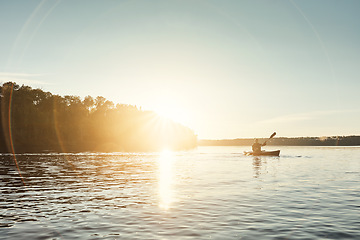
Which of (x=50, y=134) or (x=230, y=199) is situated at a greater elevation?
(x=50, y=134)

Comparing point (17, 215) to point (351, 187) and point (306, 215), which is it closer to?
point (306, 215)

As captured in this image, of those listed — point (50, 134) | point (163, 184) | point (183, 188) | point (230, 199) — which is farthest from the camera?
point (50, 134)

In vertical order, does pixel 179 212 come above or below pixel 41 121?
below

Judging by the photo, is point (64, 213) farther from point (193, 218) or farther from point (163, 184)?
point (163, 184)

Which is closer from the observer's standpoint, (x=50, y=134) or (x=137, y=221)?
(x=137, y=221)

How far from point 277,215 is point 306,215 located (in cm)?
151

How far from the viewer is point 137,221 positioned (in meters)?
15.9

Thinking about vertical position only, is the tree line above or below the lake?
above

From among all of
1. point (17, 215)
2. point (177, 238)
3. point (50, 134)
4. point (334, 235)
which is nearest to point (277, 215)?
point (334, 235)

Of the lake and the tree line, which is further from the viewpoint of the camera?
the tree line

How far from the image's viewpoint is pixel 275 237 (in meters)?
13.1

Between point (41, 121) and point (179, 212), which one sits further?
point (41, 121)

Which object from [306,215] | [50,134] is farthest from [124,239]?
[50,134]

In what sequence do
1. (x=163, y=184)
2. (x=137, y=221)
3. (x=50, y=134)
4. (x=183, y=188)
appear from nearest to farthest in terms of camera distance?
(x=137, y=221), (x=183, y=188), (x=163, y=184), (x=50, y=134)
